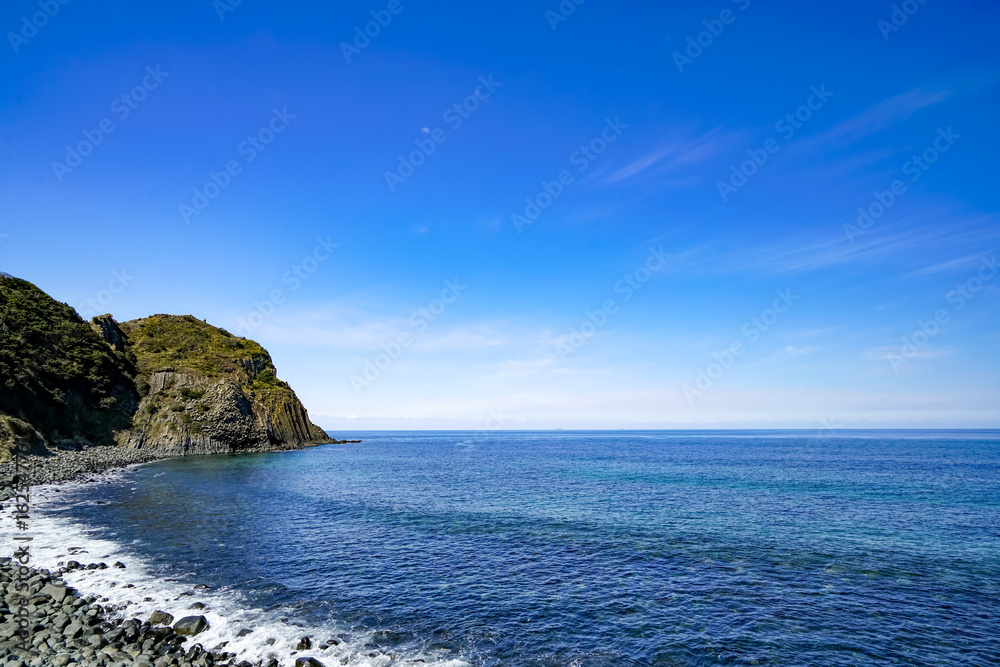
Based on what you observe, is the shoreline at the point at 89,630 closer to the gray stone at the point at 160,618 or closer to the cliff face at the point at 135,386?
the gray stone at the point at 160,618

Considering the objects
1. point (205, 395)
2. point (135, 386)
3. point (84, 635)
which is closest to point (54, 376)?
point (135, 386)

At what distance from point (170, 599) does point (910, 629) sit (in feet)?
118

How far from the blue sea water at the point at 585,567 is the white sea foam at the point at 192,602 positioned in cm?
27

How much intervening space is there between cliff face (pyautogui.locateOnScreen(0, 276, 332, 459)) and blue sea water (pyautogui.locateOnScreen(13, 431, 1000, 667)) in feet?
119

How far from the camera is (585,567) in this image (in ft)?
101

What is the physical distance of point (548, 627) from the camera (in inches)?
875

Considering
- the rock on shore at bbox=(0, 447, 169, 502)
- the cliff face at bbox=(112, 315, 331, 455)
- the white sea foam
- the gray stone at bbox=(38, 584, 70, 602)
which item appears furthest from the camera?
the cliff face at bbox=(112, 315, 331, 455)

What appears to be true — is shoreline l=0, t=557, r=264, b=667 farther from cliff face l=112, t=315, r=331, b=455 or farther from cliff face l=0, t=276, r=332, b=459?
cliff face l=112, t=315, r=331, b=455

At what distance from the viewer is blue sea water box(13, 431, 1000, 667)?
68.3 ft

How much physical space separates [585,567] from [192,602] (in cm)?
2217

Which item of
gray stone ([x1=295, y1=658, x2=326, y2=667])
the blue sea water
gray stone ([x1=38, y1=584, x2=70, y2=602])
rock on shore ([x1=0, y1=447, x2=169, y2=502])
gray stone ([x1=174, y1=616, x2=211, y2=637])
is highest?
rock on shore ([x1=0, y1=447, x2=169, y2=502])

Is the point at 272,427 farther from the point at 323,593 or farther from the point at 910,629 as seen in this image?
the point at 910,629

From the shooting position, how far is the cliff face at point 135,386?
81.1 metres

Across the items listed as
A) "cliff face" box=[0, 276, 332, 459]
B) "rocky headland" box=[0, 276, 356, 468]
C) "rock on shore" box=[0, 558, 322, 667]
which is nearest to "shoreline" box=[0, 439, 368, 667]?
"rock on shore" box=[0, 558, 322, 667]
